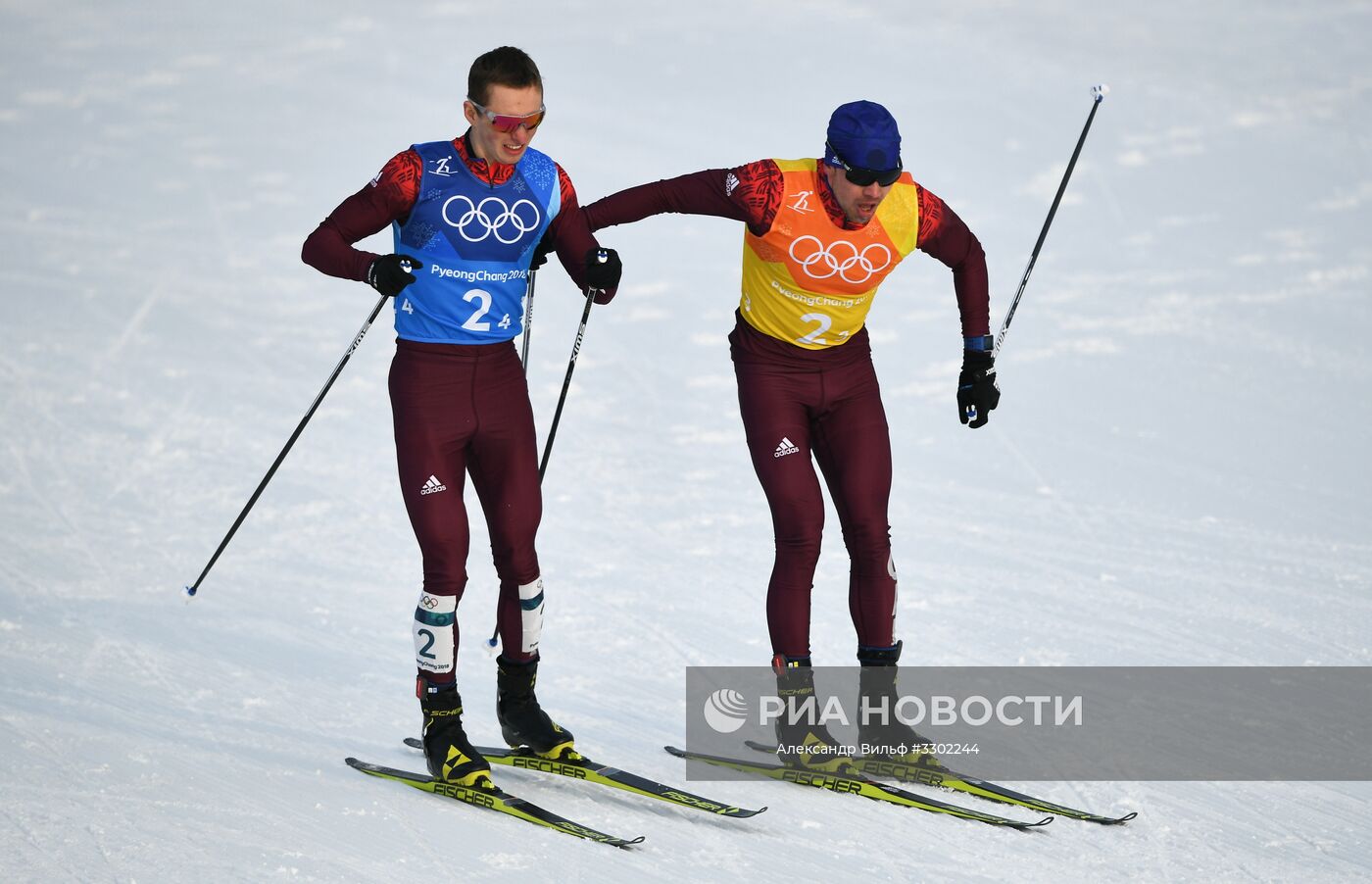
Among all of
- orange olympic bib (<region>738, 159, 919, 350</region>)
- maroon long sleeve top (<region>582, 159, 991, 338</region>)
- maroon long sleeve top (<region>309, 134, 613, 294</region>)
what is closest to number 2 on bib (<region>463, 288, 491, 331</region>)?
maroon long sleeve top (<region>309, 134, 613, 294</region>)

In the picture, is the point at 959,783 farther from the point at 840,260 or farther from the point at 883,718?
the point at 840,260

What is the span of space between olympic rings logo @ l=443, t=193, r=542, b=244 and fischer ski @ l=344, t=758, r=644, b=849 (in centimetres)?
149

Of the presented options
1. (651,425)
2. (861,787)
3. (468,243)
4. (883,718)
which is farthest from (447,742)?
(651,425)

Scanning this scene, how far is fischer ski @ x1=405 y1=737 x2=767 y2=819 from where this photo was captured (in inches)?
173

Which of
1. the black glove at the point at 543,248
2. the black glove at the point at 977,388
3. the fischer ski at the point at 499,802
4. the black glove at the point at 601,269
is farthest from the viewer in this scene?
the black glove at the point at 977,388

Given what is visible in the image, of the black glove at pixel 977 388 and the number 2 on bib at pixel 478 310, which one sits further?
the black glove at pixel 977 388

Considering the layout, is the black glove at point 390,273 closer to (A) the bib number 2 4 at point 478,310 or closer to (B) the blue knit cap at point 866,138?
(A) the bib number 2 4 at point 478,310

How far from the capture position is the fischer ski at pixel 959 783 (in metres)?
4.46

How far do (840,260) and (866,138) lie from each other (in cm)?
37

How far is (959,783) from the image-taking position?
4.60 metres

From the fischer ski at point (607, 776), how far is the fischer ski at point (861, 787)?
1.00 ft

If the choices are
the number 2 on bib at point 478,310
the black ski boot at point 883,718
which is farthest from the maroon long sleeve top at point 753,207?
the black ski boot at point 883,718

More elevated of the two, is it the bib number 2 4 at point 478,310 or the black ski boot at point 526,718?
the bib number 2 4 at point 478,310

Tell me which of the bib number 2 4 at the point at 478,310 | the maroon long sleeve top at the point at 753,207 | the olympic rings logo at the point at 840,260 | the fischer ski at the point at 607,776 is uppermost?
the maroon long sleeve top at the point at 753,207
